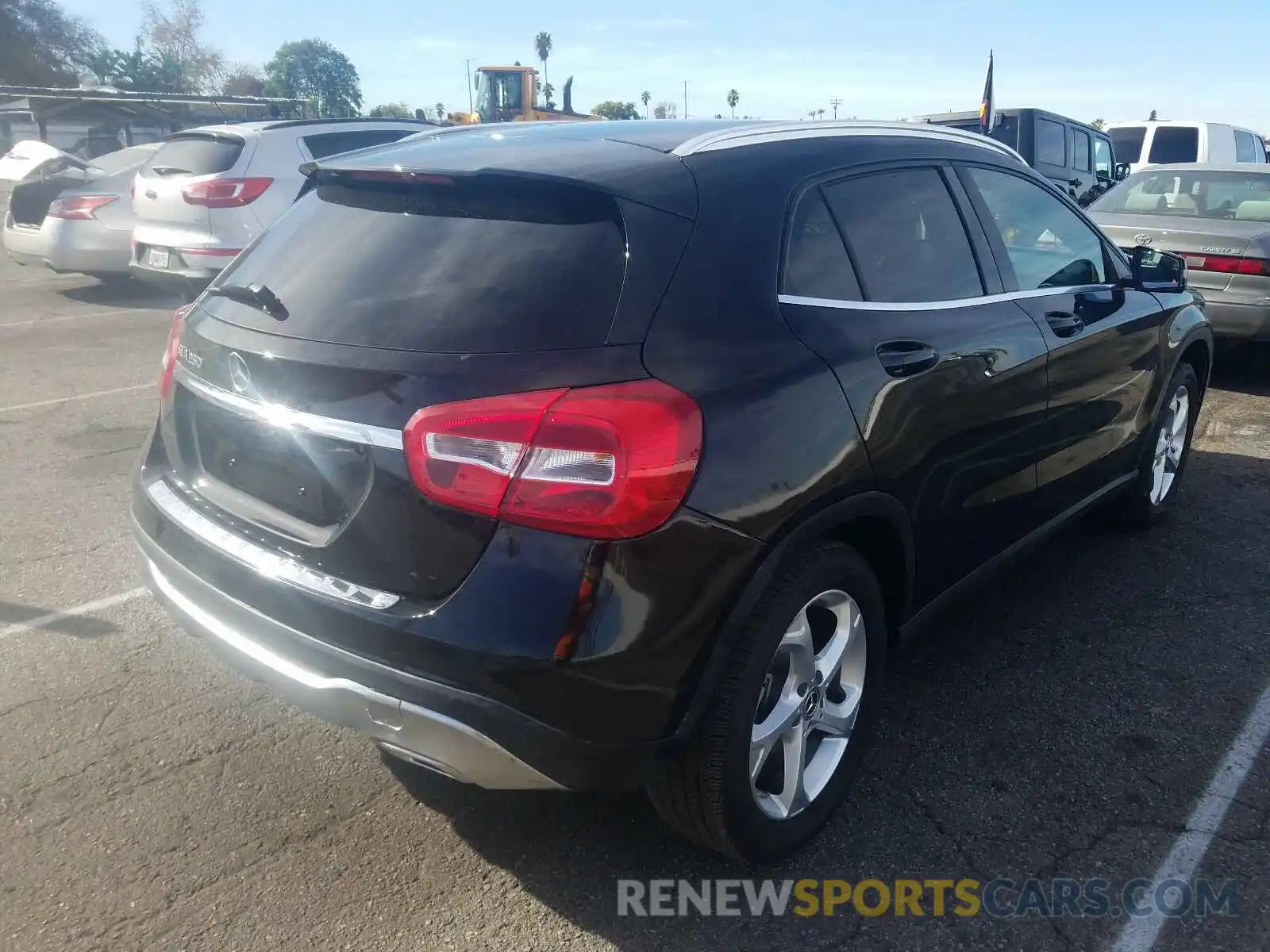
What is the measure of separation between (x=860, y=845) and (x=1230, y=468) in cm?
419

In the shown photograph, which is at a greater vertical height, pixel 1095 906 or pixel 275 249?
pixel 275 249

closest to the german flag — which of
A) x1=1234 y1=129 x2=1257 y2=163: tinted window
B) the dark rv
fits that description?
the dark rv

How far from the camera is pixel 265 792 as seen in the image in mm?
Result: 2812

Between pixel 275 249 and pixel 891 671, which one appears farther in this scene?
pixel 891 671

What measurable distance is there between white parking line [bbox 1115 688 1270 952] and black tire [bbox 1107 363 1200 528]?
1.34 metres

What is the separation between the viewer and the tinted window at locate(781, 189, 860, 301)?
255 centimetres

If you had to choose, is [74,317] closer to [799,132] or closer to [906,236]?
[799,132]

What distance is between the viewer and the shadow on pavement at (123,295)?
10.8 meters

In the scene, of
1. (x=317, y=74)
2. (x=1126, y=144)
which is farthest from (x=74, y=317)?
(x=317, y=74)

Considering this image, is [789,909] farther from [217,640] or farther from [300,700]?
[217,640]

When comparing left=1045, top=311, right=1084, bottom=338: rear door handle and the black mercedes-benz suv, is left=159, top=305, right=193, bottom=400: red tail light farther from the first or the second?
left=1045, top=311, right=1084, bottom=338: rear door handle

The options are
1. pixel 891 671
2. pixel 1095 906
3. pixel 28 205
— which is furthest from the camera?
pixel 28 205

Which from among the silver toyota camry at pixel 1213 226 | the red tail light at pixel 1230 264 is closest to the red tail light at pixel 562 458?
the silver toyota camry at pixel 1213 226

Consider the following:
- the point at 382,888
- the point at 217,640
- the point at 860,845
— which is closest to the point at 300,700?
the point at 217,640
